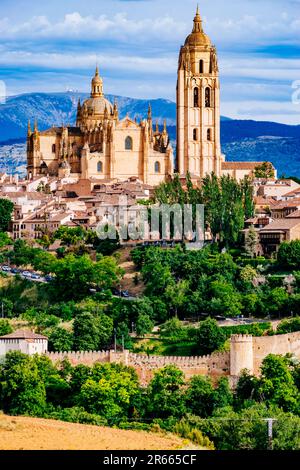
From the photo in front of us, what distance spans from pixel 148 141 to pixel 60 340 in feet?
100

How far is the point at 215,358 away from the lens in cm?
4628

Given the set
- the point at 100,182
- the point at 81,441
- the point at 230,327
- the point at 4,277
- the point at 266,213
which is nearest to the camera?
the point at 81,441

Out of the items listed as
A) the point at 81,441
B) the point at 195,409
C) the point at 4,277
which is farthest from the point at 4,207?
the point at 81,441

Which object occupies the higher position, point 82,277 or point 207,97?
point 207,97

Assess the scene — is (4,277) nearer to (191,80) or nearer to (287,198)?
(287,198)

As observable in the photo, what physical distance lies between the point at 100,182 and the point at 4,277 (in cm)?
1601

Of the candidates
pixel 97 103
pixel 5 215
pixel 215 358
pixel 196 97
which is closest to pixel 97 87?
pixel 97 103

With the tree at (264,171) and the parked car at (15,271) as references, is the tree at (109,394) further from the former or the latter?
the tree at (264,171)

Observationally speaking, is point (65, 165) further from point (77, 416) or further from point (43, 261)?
point (77, 416)

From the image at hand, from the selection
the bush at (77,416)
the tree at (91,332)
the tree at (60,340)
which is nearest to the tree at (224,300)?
the tree at (91,332)

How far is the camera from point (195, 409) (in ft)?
142

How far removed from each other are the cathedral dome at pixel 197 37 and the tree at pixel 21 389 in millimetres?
37111

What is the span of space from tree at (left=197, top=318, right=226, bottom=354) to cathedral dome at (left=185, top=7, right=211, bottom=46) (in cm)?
3305

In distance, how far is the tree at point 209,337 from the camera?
48156 mm
